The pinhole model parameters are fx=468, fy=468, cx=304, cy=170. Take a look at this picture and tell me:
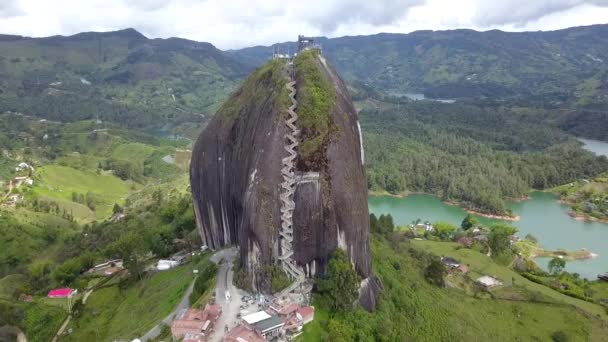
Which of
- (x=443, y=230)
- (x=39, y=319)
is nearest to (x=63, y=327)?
(x=39, y=319)

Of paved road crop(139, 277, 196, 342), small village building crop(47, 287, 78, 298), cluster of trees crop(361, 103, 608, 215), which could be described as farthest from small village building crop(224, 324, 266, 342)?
cluster of trees crop(361, 103, 608, 215)

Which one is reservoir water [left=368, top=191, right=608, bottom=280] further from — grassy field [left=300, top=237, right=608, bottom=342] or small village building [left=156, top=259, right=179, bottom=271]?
small village building [left=156, top=259, right=179, bottom=271]

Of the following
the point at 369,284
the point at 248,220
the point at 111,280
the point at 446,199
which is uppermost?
the point at 248,220

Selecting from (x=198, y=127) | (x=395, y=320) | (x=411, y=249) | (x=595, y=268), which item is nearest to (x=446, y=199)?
(x=595, y=268)

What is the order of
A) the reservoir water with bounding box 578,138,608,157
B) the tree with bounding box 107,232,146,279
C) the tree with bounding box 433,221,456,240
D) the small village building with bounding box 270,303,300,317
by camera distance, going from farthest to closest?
the reservoir water with bounding box 578,138,608,157 → the tree with bounding box 433,221,456,240 → the tree with bounding box 107,232,146,279 → the small village building with bounding box 270,303,300,317

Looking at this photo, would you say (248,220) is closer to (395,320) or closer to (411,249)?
(395,320)

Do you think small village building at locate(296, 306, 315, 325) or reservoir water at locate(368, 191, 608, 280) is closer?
small village building at locate(296, 306, 315, 325)

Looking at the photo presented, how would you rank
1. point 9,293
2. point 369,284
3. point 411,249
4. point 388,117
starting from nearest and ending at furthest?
point 369,284 < point 9,293 < point 411,249 < point 388,117
